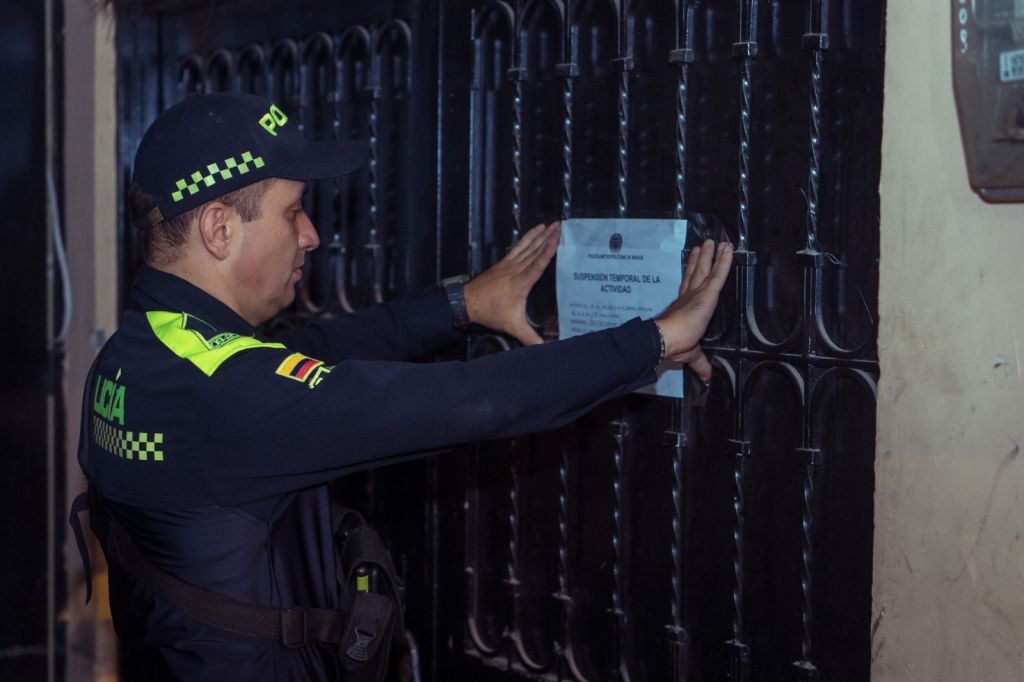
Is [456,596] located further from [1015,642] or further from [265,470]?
[1015,642]

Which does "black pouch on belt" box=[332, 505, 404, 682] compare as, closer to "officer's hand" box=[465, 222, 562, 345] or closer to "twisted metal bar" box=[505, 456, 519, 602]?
"twisted metal bar" box=[505, 456, 519, 602]

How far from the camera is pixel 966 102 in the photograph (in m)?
1.58

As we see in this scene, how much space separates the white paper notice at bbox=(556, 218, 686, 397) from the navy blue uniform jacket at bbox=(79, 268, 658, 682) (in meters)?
0.29

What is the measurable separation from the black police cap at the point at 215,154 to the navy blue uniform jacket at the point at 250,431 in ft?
0.48

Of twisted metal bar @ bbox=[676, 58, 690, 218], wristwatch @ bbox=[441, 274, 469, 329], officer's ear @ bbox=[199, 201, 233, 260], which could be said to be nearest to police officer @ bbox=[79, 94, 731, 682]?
officer's ear @ bbox=[199, 201, 233, 260]

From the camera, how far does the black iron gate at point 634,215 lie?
5.98ft

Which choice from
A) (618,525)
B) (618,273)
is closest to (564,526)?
(618,525)

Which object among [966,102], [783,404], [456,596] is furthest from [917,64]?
[456,596]

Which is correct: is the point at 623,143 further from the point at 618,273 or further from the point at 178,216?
the point at 178,216

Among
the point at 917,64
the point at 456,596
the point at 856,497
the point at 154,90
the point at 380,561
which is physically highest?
the point at 154,90

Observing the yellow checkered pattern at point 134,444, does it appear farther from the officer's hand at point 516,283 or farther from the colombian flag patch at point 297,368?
the officer's hand at point 516,283

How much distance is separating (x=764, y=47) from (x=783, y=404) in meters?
0.58

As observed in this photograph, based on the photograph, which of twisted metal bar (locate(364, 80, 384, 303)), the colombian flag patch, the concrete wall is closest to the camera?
the concrete wall

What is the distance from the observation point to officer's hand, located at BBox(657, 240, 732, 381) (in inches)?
70.1
